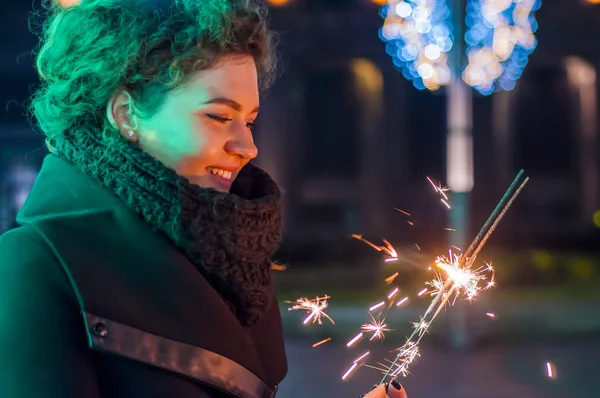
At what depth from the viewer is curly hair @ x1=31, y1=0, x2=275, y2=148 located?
1373mm

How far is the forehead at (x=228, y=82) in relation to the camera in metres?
1.39

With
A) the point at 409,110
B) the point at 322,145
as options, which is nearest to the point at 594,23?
the point at 409,110

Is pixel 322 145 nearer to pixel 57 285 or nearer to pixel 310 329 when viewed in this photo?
pixel 310 329

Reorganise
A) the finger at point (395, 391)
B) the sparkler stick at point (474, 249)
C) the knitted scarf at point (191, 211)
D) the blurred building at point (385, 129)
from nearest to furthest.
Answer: the knitted scarf at point (191, 211)
the sparkler stick at point (474, 249)
the finger at point (395, 391)
the blurred building at point (385, 129)

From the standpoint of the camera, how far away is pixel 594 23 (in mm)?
11867

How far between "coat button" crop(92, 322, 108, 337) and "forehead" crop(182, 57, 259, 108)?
1.65 ft

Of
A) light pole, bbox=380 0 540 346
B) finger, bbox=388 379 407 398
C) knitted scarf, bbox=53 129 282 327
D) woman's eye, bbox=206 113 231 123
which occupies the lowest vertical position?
finger, bbox=388 379 407 398

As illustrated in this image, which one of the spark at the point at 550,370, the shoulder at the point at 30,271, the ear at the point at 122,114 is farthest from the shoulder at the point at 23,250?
the spark at the point at 550,370

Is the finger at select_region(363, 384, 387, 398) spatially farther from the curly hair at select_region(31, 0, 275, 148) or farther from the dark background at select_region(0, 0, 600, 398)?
the dark background at select_region(0, 0, 600, 398)

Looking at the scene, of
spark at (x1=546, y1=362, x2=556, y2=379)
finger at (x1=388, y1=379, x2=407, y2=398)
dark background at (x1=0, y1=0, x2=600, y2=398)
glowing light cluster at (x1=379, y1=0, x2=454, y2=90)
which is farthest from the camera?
dark background at (x1=0, y1=0, x2=600, y2=398)

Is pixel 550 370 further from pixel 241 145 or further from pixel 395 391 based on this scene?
pixel 241 145

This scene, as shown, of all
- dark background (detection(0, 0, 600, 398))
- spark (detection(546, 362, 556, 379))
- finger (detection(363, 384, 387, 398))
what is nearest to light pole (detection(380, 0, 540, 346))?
spark (detection(546, 362, 556, 379))

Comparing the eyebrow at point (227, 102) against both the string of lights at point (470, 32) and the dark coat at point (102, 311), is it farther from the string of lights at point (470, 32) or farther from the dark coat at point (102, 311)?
the string of lights at point (470, 32)

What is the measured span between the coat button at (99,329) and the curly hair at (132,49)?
0.45 metres
